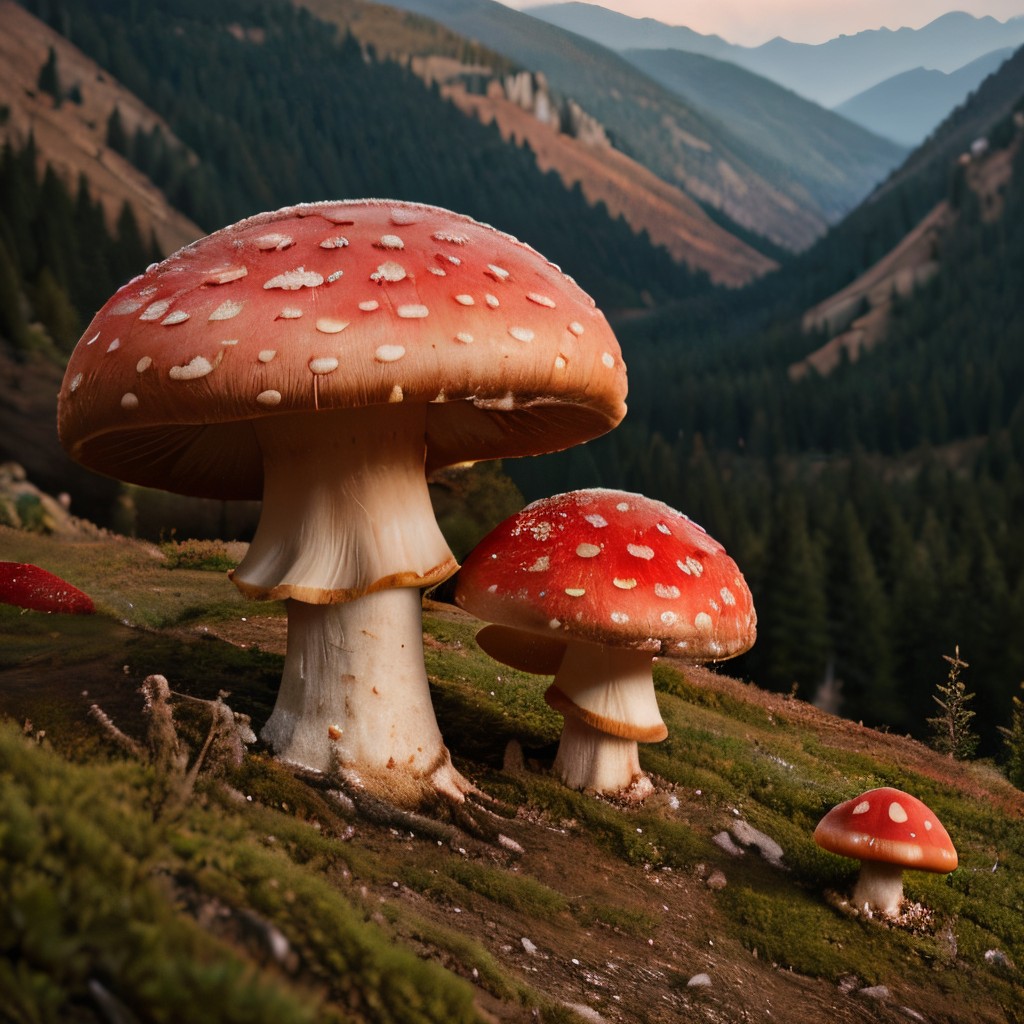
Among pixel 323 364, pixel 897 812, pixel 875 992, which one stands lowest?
pixel 875 992

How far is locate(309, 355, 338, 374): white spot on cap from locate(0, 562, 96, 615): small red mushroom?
14.6 feet

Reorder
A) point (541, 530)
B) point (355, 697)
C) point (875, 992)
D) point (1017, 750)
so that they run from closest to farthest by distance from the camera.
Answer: point (875, 992), point (355, 697), point (541, 530), point (1017, 750)

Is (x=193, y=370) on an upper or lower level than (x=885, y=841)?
upper

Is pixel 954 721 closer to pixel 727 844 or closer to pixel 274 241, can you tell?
pixel 727 844

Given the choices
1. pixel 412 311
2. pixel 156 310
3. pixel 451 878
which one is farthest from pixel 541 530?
pixel 156 310

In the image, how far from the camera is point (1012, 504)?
7819 cm

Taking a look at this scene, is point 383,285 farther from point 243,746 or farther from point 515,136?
point 515,136

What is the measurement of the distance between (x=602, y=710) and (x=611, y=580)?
3.86 ft

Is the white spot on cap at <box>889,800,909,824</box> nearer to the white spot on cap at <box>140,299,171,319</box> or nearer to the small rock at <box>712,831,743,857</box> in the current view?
the small rock at <box>712,831,743,857</box>

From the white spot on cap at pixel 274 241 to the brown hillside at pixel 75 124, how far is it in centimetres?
7132

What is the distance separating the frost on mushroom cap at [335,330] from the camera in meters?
4.12

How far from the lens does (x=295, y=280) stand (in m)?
4.32

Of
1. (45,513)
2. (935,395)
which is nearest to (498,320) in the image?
(45,513)

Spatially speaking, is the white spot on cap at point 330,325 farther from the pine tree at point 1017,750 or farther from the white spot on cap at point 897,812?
the pine tree at point 1017,750
